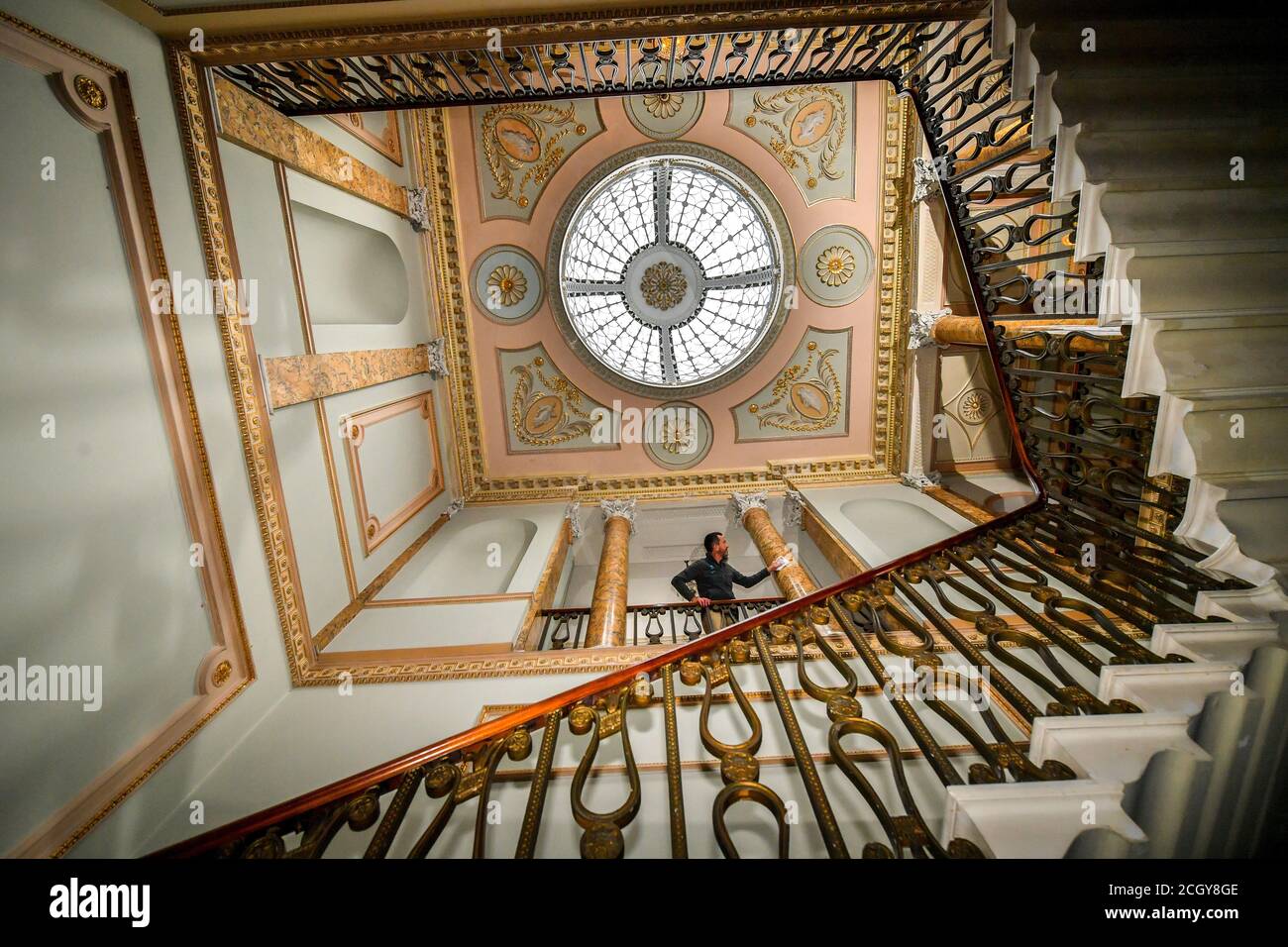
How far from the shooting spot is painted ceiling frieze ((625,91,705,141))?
21.0 ft

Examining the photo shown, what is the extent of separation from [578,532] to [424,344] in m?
3.32

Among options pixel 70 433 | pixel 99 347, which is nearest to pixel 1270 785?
pixel 70 433

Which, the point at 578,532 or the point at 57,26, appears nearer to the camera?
the point at 57,26

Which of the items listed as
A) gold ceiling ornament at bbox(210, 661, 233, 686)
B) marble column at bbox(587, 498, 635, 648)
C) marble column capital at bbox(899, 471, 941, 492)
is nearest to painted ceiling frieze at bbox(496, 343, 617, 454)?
marble column at bbox(587, 498, 635, 648)

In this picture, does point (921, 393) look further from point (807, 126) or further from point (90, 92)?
point (90, 92)

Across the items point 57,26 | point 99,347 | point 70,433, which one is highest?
point 57,26

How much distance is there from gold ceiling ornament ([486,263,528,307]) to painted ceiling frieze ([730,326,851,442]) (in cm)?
351

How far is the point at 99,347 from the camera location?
2482 mm

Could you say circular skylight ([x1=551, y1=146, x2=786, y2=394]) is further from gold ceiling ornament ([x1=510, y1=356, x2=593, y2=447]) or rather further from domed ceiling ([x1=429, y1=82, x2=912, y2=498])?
gold ceiling ornament ([x1=510, y1=356, x2=593, y2=447])

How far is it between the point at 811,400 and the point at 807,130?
354cm

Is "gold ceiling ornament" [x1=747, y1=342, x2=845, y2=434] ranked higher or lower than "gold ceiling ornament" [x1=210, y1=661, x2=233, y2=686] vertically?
higher

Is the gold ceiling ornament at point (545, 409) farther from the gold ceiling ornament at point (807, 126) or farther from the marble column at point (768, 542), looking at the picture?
the gold ceiling ornament at point (807, 126)

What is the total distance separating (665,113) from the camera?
651 centimetres
